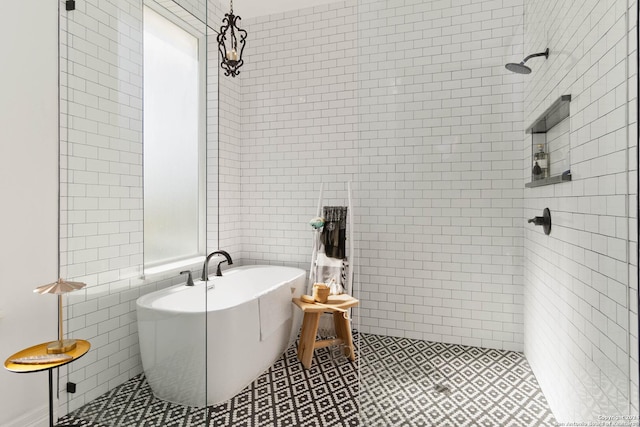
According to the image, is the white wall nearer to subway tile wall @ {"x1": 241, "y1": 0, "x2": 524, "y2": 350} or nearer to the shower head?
subway tile wall @ {"x1": 241, "y1": 0, "x2": 524, "y2": 350}

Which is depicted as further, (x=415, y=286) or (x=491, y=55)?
(x=415, y=286)

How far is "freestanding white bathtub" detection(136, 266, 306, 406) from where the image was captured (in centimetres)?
201

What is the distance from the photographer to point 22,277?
192 cm

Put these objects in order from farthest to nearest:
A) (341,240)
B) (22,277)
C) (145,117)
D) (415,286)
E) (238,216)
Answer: (238,216), (341,240), (145,117), (22,277), (415,286)

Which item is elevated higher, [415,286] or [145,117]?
[145,117]

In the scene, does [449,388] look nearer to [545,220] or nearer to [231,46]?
[545,220]

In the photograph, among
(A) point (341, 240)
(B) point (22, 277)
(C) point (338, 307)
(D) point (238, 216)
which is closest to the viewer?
(B) point (22, 277)

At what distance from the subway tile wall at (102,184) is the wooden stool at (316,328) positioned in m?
1.18

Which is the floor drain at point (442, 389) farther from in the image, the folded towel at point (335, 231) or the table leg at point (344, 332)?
the folded towel at point (335, 231)

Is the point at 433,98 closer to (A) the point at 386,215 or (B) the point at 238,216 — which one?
(A) the point at 386,215

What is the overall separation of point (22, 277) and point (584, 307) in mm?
2689

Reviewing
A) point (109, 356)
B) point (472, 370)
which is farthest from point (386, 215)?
point (109, 356)

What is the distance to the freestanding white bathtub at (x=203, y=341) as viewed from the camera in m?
2.01

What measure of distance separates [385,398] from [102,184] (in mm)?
1947
